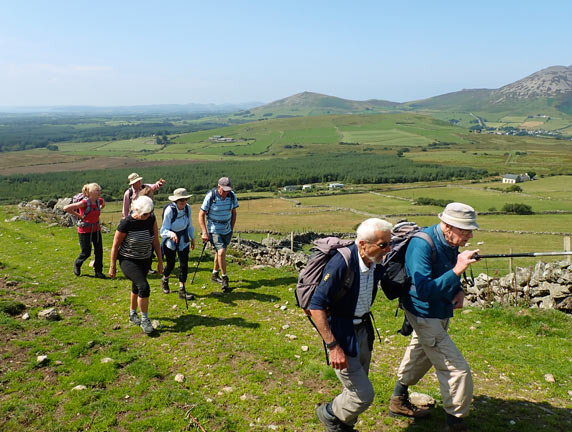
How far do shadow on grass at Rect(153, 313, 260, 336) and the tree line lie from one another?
97.6 m

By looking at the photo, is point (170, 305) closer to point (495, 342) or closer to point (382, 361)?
point (382, 361)

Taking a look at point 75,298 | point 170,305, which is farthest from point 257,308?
point 75,298

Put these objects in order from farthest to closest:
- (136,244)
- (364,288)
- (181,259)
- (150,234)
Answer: (181,259), (150,234), (136,244), (364,288)

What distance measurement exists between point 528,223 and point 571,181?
→ 5725 cm

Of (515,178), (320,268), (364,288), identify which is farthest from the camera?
(515,178)

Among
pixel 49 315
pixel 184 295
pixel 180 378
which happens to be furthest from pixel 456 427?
pixel 49 315

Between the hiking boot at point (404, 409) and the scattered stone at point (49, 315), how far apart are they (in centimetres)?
764

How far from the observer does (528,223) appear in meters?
57.3

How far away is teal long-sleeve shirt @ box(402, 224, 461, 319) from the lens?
16.2ft

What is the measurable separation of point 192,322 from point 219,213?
312 centimetres

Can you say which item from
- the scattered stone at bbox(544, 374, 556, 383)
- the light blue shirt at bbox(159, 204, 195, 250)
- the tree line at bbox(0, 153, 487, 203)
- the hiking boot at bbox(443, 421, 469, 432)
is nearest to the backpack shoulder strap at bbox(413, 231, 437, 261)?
the hiking boot at bbox(443, 421, 469, 432)

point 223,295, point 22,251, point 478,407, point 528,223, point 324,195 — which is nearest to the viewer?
point 478,407

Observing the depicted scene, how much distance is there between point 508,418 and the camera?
567 centimetres

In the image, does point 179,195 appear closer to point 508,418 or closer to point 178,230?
point 178,230
